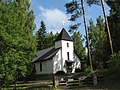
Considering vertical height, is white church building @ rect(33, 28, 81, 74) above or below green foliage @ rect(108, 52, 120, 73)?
above

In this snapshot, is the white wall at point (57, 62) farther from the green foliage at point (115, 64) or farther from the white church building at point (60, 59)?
the green foliage at point (115, 64)

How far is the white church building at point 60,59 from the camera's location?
50844mm

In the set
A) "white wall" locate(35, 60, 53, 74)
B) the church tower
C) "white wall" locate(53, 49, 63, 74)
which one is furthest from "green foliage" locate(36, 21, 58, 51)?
"white wall" locate(53, 49, 63, 74)

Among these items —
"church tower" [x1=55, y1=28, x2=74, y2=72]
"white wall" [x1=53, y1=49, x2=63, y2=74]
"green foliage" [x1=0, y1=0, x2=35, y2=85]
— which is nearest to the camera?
"green foliage" [x1=0, y1=0, x2=35, y2=85]

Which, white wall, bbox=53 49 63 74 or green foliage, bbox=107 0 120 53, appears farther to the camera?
white wall, bbox=53 49 63 74

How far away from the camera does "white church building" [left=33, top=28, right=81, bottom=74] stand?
50844mm

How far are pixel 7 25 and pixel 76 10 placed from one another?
12.8 m

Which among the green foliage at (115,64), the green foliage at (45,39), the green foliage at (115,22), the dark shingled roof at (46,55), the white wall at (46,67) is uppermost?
the green foliage at (45,39)

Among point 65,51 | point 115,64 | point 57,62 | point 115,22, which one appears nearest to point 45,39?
point 65,51

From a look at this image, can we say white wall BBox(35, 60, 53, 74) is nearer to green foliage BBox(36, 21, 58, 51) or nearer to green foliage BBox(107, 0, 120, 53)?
green foliage BBox(107, 0, 120, 53)

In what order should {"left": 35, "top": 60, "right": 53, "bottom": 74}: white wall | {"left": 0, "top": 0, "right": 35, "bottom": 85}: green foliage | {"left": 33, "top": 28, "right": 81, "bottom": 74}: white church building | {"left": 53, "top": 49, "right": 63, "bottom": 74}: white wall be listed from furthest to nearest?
1. {"left": 35, "top": 60, "right": 53, "bottom": 74}: white wall
2. {"left": 33, "top": 28, "right": 81, "bottom": 74}: white church building
3. {"left": 53, "top": 49, "right": 63, "bottom": 74}: white wall
4. {"left": 0, "top": 0, "right": 35, "bottom": 85}: green foliage

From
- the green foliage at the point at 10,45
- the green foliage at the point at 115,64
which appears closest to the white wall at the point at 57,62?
the green foliage at the point at 10,45

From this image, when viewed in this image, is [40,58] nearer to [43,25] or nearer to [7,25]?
[7,25]

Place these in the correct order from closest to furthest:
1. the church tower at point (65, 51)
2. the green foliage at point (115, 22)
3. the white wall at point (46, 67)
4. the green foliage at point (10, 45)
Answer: the green foliage at point (10, 45) < the green foliage at point (115, 22) < the white wall at point (46, 67) < the church tower at point (65, 51)
